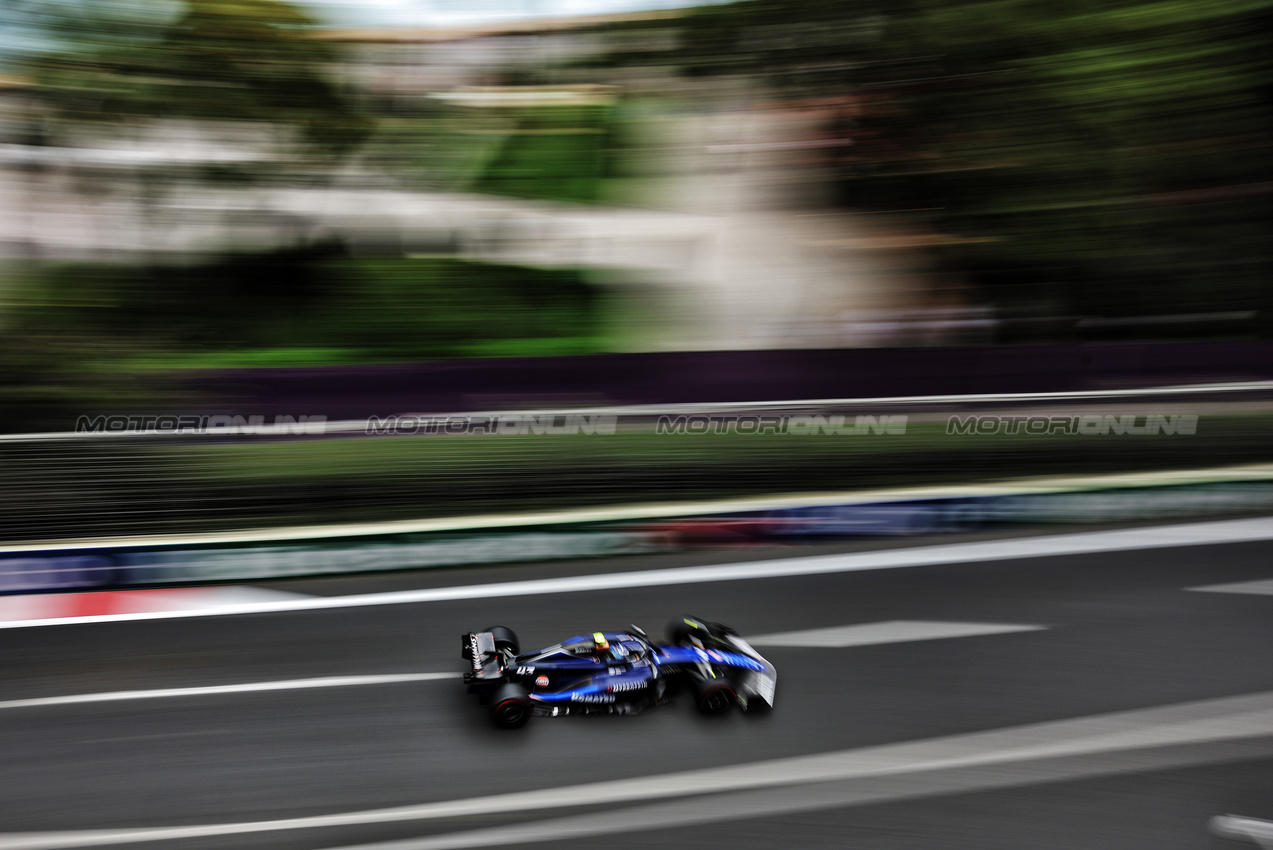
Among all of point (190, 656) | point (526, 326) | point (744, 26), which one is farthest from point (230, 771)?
point (744, 26)

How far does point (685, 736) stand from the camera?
3.80 metres

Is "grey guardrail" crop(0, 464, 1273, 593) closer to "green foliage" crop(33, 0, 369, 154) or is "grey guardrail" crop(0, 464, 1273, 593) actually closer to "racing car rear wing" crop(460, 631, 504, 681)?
"racing car rear wing" crop(460, 631, 504, 681)

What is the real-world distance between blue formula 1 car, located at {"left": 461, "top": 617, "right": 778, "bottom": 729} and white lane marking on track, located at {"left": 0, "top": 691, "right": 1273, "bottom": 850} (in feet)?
1.06

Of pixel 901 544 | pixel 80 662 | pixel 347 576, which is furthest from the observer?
pixel 901 544

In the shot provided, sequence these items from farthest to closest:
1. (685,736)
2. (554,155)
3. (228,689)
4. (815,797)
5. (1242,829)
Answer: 1. (554,155)
2. (228,689)
3. (685,736)
4. (815,797)
5. (1242,829)

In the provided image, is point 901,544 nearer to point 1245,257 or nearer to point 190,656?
point 190,656

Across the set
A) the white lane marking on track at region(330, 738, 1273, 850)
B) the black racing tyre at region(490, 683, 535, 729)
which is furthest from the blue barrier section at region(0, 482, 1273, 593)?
the white lane marking on track at region(330, 738, 1273, 850)

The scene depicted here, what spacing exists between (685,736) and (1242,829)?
7.18ft

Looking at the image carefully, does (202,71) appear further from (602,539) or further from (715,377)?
(602,539)

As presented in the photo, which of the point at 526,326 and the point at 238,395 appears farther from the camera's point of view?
the point at 526,326

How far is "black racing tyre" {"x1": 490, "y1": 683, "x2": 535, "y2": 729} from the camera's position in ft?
12.2

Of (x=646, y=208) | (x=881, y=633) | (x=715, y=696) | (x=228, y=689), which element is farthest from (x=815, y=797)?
(x=646, y=208)

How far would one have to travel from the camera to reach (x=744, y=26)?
880 cm

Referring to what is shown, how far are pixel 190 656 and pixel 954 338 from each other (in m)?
7.20
